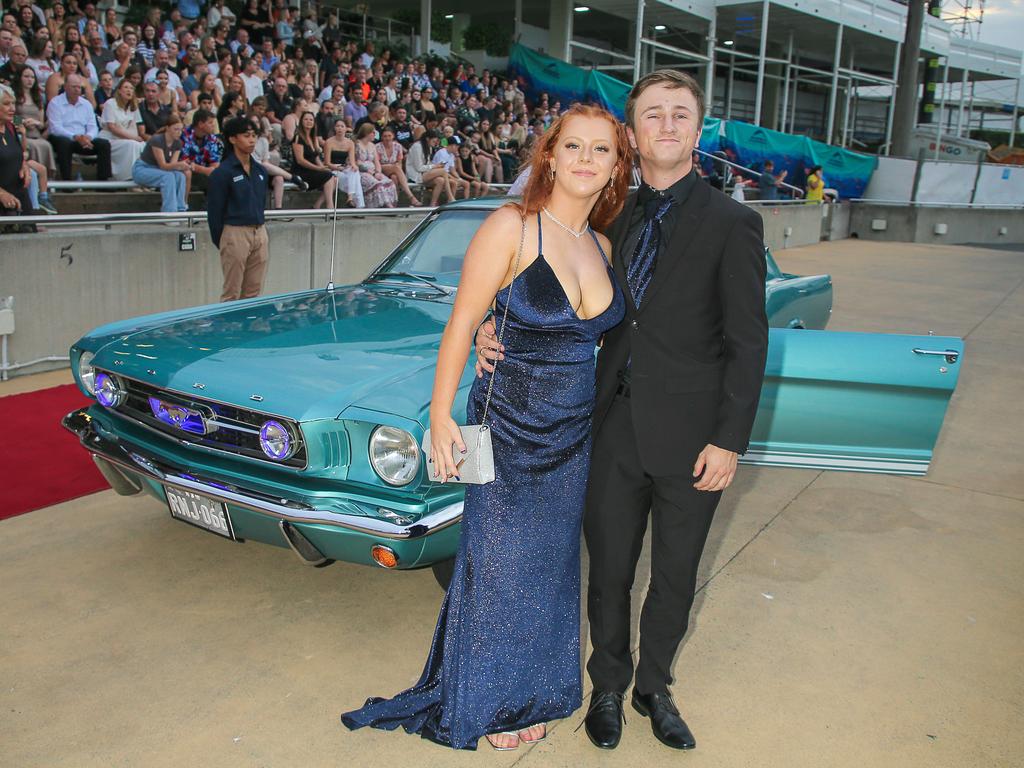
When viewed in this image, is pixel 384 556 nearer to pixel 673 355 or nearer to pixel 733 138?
pixel 673 355

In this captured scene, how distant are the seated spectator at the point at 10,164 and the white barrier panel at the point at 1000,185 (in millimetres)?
22165

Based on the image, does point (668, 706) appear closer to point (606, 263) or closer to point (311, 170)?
point (606, 263)

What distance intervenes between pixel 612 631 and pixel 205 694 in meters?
1.28

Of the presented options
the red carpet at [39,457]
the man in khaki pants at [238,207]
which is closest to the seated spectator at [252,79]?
the man in khaki pants at [238,207]

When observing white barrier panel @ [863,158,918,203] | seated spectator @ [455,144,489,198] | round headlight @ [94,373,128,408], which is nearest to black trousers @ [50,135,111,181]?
seated spectator @ [455,144,489,198]

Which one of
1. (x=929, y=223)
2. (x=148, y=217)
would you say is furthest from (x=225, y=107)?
(x=929, y=223)

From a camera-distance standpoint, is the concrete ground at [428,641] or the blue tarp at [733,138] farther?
the blue tarp at [733,138]

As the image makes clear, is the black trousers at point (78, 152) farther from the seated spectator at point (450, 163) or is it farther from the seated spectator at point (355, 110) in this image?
the seated spectator at point (450, 163)

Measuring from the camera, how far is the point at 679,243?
244 centimetres

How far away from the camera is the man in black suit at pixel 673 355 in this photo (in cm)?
242

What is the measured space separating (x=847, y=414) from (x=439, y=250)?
208cm

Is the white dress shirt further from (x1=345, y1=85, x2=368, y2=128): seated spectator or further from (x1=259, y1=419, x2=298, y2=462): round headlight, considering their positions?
(x1=259, y1=419, x2=298, y2=462): round headlight

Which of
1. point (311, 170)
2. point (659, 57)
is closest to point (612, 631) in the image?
point (311, 170)

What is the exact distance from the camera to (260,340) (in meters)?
Answer: 3.58
